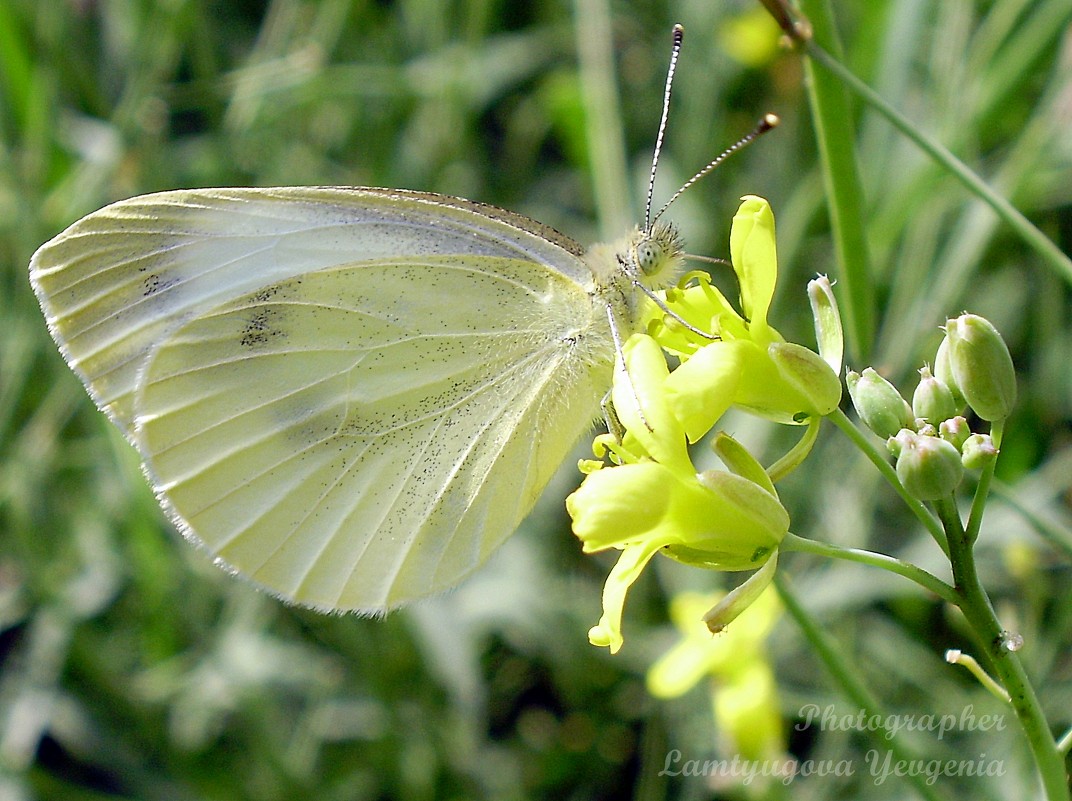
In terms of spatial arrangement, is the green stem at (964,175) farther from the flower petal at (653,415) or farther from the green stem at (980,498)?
the flower petal at (653,415)

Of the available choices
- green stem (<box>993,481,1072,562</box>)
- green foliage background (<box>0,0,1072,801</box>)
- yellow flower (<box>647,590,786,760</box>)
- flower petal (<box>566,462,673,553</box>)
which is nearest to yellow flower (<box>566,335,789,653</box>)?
flower petal (<box>566,462,673,553</box>)

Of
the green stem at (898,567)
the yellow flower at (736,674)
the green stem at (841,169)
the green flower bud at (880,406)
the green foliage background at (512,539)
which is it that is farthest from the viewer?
the green foliage background at (512,539)

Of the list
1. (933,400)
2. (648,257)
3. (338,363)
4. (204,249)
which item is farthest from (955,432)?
(204,249)

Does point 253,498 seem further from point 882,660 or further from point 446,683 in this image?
point 882,660

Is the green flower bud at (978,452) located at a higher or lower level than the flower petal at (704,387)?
lower

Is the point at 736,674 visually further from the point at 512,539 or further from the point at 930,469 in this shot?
the point at 930,469

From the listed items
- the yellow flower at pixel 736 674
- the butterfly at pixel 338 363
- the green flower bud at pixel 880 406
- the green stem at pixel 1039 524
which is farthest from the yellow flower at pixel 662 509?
the yellow flower at pixel 736 674

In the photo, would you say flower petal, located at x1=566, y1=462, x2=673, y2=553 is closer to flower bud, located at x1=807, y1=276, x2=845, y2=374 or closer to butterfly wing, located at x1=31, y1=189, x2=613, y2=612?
flower bud, located at x1=807, y1=276, x2=845, y2=374
